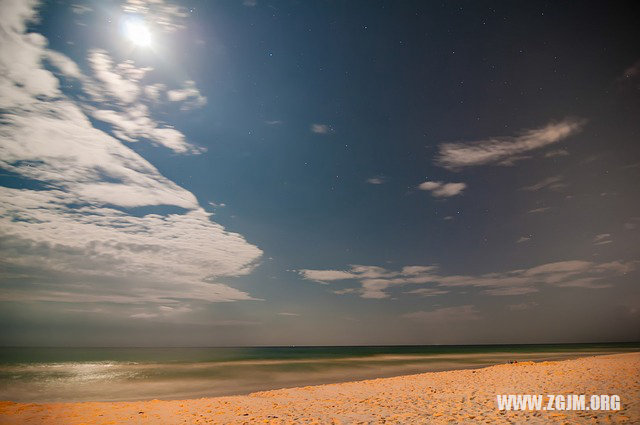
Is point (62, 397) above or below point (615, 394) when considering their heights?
below

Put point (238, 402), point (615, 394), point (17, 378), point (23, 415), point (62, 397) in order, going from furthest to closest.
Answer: point (17, 378), point (62, 397), point (238, 402), point (23, 415), point (615, 394)

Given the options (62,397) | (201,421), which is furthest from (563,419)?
(62,397)

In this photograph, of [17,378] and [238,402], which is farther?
[17,378]

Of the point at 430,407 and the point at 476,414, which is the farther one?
the point at 430,407

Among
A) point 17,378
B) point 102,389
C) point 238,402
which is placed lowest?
point 17,378

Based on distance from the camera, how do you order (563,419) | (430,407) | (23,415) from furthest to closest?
(23,415) < (430,407) < (563,419)

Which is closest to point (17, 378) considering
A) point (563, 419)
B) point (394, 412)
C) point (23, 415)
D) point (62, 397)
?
point (62, 397)

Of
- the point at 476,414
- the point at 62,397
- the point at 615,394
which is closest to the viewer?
the point at 476,414

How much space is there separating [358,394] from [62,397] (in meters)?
23.1

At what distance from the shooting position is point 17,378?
116ft

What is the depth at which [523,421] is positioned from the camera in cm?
852

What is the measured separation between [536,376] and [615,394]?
6145 mm

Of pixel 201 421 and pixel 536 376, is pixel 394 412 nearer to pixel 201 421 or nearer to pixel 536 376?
pixel 201 421

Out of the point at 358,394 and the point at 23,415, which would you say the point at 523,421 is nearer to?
the point at 358,394
